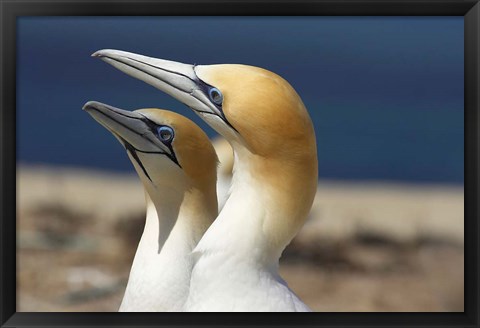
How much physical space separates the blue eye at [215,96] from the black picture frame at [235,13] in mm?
710

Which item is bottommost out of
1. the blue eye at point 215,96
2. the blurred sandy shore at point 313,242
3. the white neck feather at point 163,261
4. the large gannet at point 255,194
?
the blurred sandy shore at point 313,242

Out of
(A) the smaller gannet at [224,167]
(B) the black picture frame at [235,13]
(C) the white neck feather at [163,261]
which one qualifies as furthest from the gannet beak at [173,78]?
(A) the smaller gannet at [224,167]

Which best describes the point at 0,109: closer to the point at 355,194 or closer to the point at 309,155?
the point at 309,155

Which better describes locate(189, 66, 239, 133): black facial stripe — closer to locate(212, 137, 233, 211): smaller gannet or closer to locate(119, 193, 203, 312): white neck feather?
locate(119, 193, 203, 312): white neck feather

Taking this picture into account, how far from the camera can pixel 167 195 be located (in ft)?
14.5

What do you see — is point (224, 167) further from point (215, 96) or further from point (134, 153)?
point (215, 96)

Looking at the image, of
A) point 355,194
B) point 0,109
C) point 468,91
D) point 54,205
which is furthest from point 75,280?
point 468,91

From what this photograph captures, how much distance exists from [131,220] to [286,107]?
7358 mm

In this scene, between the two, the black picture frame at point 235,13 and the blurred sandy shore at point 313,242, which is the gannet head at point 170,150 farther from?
the blurred sandy shore at point 313,242

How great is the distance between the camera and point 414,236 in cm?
1073

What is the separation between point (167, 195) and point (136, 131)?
1.11ft

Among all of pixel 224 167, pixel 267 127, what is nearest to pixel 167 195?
pixel 267 127

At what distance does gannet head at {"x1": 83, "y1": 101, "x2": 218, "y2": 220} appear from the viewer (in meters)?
4.37

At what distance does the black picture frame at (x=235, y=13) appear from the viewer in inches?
177
